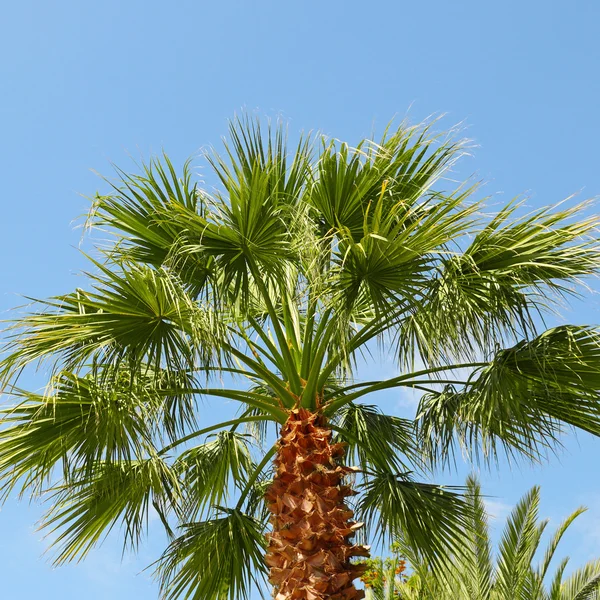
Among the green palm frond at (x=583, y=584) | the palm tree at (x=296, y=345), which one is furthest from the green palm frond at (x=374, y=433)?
the green palm frond at (x=583, y=584)

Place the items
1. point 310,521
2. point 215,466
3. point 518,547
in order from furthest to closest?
point 518,547 < point 215,466 < point 310,521

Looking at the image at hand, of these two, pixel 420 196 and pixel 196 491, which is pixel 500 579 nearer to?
pixel 196 491

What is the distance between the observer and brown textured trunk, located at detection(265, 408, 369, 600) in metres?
5.98

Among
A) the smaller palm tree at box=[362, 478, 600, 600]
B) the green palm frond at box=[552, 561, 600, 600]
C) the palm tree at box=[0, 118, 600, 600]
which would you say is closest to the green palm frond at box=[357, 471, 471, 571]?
the palm tree at box=[0, 118, 600, 600]

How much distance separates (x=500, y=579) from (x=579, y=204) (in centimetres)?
662

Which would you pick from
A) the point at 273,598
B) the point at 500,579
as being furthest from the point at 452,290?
the point at 500,579

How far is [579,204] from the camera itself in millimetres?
6598

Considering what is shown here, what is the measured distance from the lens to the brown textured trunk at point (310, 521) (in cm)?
598

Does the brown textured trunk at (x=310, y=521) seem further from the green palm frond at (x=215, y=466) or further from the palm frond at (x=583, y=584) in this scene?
the palm frond at (x=583, y=584)

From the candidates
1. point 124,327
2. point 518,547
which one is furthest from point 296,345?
point 518,547

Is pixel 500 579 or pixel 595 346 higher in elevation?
pixel 595 346

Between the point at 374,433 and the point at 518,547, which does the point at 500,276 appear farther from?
the point at 518,547

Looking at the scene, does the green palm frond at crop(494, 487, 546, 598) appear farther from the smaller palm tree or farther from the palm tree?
the palm tree

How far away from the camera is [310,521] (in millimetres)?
6109
